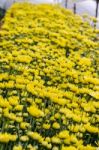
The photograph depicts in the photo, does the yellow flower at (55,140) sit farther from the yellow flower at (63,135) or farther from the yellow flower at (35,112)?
the yellow flower at (35,112)

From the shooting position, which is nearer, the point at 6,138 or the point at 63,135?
the point at 6,138

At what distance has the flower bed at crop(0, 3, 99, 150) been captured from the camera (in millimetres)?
4074

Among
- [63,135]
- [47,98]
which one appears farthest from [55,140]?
[47,98]

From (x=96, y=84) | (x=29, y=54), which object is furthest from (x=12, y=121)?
(x=29, y=54)

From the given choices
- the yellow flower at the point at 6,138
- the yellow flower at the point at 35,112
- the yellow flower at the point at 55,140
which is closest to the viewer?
the yellow flower at the point at 6,138

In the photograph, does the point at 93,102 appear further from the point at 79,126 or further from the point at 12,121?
the point at 12,121

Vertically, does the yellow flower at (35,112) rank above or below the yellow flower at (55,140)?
above

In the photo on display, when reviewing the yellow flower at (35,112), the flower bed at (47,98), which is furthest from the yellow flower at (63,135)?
the yellow flower at (35,112)

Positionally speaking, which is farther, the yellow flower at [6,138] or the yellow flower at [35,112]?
the yellow flower at [35,112]

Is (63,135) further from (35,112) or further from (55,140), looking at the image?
(35,112)

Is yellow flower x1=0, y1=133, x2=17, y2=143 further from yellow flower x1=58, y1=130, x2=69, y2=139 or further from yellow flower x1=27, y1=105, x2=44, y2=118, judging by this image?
yellow flower x1=27, y1=105, x2=44, y2=118

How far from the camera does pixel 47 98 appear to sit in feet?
16.3

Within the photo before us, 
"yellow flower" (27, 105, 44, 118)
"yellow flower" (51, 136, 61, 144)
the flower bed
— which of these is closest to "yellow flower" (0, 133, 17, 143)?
the flower bed

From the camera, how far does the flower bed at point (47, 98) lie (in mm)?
4074
